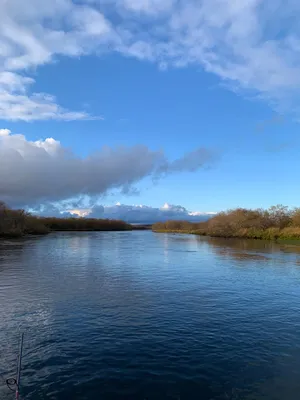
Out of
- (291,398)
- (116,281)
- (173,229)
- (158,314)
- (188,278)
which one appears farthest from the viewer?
(173,229)

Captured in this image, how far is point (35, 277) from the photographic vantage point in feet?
68.8

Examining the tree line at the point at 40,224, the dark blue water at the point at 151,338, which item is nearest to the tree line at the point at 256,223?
the tree line at the point at 40,224

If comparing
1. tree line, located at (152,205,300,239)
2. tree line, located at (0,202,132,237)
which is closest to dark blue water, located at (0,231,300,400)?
tree line, located at (0,202,132,237)

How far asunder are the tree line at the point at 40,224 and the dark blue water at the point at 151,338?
2001 inches

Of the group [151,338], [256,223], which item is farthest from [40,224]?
[151,338]

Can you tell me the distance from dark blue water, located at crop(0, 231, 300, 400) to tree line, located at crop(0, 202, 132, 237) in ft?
167

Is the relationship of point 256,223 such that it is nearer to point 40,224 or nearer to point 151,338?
point 40,224

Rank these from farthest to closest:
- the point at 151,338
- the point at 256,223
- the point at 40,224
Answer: the point at 40,224 → the point at 256,223 → the point at 151,338

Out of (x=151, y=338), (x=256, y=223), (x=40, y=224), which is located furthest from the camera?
(x=40, y=224)

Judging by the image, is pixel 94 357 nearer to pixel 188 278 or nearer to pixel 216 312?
pixel 216 312

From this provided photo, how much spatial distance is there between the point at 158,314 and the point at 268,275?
12935 millimetres

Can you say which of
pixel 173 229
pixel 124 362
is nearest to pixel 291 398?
pixel 124 362

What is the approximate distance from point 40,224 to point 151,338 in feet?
295

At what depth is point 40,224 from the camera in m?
94.9
